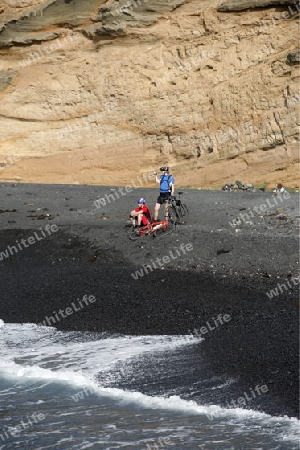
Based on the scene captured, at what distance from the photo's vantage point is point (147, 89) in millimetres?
30250

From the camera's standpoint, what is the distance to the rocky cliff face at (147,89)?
28.1 meters

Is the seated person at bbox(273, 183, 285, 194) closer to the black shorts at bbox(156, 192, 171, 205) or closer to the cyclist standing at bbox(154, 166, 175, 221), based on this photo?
the cyclist standing at bbox(154, 166, 175, 221)

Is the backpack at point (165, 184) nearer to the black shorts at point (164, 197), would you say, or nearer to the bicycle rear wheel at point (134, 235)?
the black shorts at point (164, 197)

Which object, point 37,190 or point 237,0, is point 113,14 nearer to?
point 237,0

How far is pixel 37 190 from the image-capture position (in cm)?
2484

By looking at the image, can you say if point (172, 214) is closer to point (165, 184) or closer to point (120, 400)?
point (165, 184)

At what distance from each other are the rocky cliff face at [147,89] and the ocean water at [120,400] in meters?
17.4

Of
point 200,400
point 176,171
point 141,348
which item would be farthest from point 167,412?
point 176,171

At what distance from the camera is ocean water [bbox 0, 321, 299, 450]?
8180mm

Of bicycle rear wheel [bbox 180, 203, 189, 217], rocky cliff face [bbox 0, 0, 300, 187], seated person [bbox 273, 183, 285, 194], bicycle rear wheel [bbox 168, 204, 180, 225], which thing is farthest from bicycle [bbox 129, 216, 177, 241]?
rocky cliff face [bbox 0, 0, 300, 187]

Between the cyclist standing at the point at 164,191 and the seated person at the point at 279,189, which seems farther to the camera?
the seated person at the point at 279,189

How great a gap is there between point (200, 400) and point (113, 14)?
967 inches

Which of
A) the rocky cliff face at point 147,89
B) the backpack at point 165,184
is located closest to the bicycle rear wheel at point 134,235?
the backpack at point 165,184

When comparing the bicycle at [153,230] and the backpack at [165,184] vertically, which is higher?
the backpack at [165,184]
